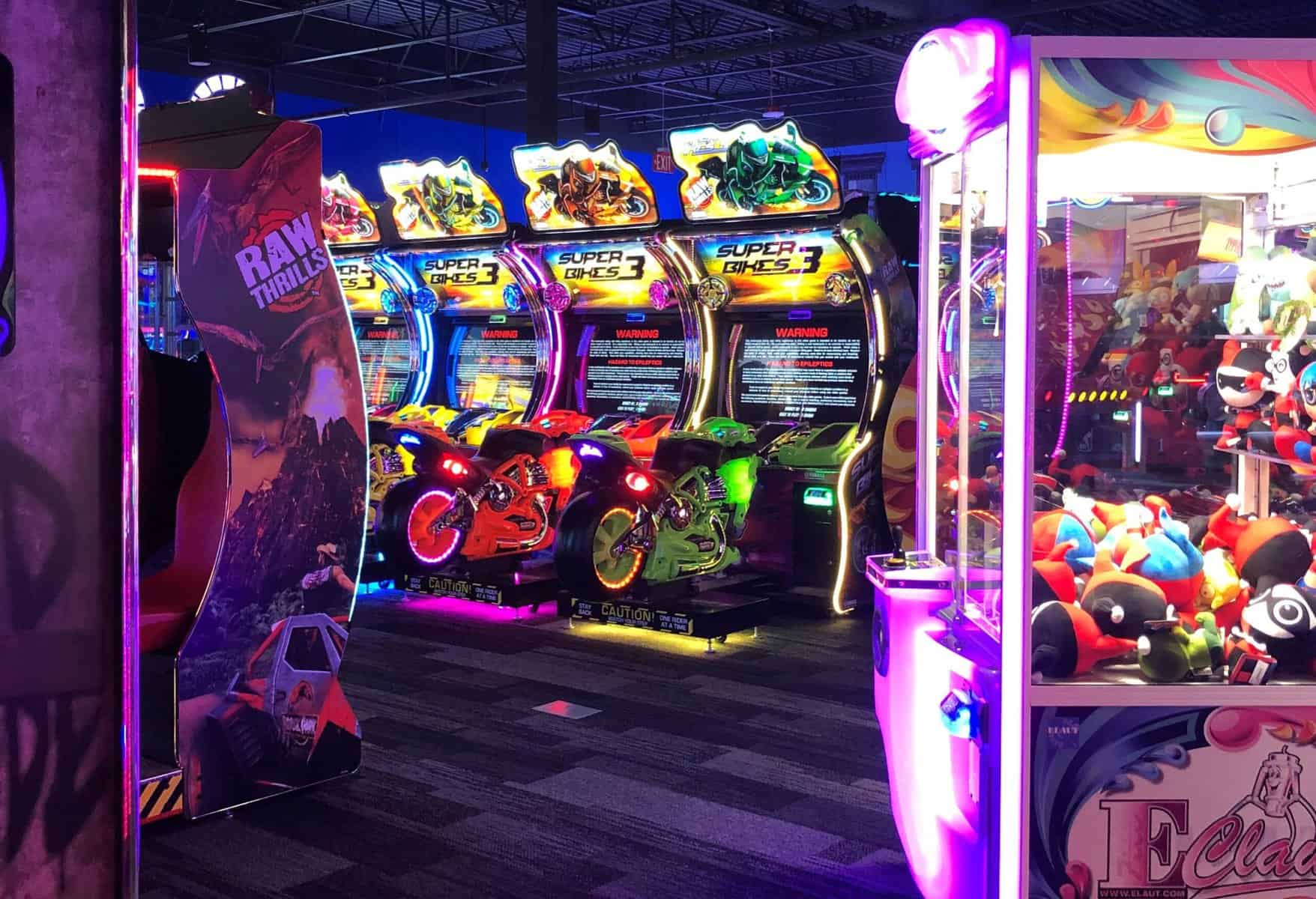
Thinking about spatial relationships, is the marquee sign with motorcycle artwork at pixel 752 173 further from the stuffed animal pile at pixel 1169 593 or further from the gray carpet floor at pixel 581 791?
the stuffed animal pile at pixel 1169 593

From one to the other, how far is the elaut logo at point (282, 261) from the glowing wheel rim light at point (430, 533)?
2839 mm

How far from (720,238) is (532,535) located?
5.92ft

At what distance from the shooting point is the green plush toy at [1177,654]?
2350 millimetres

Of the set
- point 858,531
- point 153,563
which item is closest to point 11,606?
point 153,563

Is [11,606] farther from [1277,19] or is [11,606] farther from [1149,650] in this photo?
[1277,19]

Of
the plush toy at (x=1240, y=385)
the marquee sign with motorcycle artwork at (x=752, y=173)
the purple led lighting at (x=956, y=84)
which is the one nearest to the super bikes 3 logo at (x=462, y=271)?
the marquee sign with motorcycle artwork at (x=752, y=173)

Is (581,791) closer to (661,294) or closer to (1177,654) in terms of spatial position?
(1177,654)

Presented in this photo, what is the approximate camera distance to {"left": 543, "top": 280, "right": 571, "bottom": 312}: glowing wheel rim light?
7551 mm

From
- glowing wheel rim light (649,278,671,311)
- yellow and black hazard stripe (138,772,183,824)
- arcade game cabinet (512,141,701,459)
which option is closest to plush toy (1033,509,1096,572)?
yellow and black hazard stripe (138,772,183,824)

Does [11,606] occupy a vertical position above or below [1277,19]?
below

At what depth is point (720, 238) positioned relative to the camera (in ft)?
22.1

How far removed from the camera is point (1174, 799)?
2.34 meters

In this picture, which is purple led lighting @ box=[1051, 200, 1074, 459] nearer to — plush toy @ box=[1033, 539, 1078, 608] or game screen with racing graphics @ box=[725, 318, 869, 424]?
plush toy @ box=[1033, 539, 1078, 608]

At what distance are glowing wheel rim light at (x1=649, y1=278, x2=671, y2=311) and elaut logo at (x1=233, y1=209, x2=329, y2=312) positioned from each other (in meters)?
3.29
